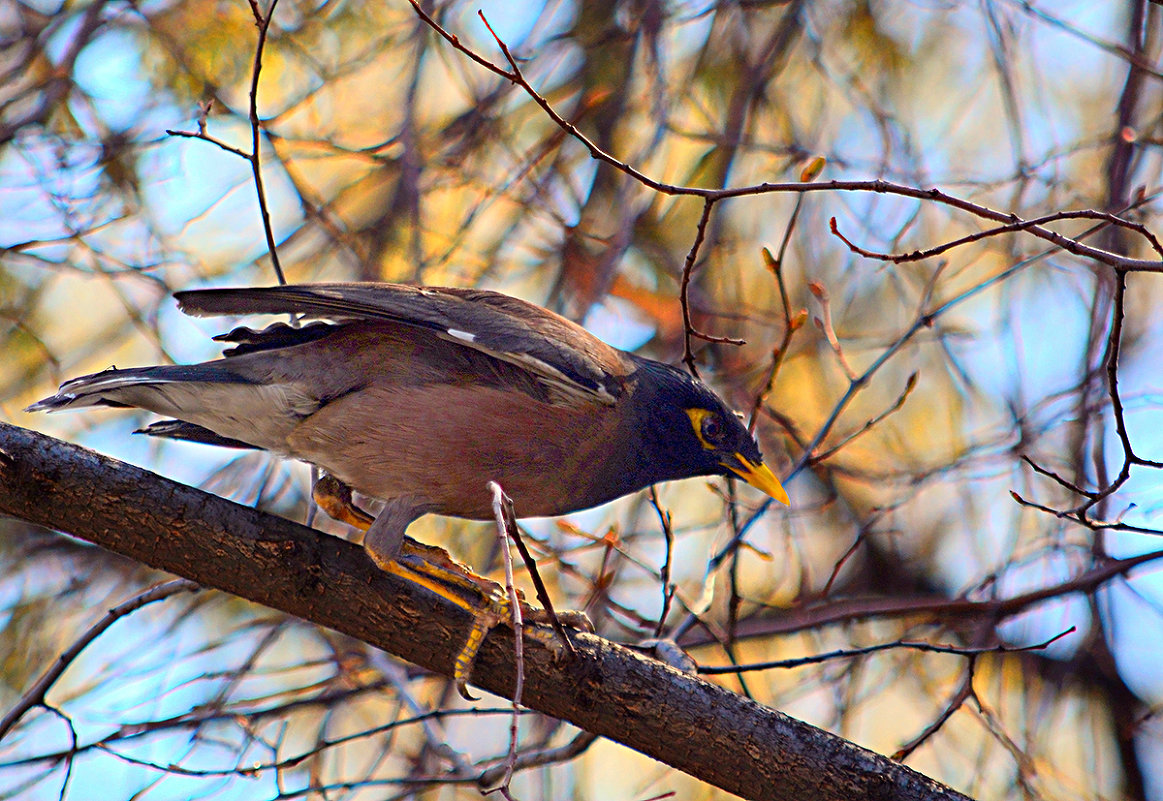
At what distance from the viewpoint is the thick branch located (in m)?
2.71

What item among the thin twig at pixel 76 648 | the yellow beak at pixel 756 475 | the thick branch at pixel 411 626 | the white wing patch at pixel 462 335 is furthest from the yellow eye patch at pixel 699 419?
the thin twig at pixel 76 648

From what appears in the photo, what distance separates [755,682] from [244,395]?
3102 mm

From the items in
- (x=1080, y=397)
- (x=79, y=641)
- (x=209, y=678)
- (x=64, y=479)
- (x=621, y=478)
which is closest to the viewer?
(x=64, y=479)

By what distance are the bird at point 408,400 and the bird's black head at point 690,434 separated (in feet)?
0.43

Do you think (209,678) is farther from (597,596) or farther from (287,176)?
(287,176)

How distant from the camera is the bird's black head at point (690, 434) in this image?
12.5ft

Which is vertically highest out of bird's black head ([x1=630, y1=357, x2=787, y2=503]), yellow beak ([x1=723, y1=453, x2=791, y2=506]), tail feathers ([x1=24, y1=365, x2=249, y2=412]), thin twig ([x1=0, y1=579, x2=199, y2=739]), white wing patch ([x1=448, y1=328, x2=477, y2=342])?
bird's black head ([x1=630, y1=357, x2=787, y2=503])

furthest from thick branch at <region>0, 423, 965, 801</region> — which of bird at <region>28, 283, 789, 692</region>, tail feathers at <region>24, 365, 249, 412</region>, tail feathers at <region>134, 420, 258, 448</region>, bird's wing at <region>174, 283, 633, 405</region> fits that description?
tail feathers at <region>134, 420, 258, 448</region>

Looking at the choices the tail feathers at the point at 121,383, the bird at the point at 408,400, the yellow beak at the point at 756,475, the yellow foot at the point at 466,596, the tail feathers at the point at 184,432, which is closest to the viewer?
the yellow foot at the point at 466,596

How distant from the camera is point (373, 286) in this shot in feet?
11.4

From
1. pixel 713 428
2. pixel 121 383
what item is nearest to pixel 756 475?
pixel 713 428

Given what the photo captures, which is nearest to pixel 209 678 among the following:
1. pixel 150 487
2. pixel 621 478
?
pixel 150 487

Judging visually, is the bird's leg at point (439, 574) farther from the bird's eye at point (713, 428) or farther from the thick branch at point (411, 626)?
the bird's eye at point (713, 428)

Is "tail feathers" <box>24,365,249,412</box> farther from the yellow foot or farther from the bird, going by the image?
the yellow foot
